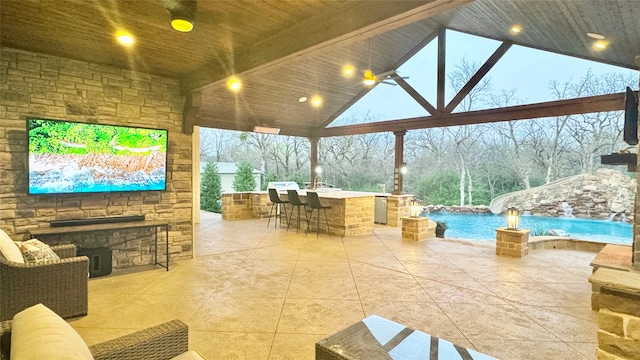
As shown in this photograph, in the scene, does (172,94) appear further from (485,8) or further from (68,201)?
(485,8)

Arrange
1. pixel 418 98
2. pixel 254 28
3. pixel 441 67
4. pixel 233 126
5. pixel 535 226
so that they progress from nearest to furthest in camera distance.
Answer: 1. pixel 254 28
2. pixel 441 67
3. pixel 418 98
4. pixel 233 126
5. pixel 535 226

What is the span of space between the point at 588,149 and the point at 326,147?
10.0 m

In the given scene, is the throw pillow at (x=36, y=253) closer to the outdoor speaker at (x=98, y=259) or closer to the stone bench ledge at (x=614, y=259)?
the outdoor speaker at (x=98, y=259)

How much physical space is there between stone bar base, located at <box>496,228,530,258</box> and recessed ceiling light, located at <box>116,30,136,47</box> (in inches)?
219

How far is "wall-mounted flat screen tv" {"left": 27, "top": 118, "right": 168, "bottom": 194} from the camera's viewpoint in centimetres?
359

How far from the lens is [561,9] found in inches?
149

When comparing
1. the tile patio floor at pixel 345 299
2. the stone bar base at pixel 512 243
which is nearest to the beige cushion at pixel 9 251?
the tile patio floor at pixel 345 299

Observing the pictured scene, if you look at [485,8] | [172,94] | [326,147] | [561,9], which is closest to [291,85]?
[172,94]

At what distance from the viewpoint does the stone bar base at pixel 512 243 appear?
16.1 feet

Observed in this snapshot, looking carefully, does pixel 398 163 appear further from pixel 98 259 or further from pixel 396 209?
pixel 98 259

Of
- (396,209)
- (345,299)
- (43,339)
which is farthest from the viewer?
(396,209)

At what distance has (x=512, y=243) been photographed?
4973 millimetres

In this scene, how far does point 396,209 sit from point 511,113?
332cm

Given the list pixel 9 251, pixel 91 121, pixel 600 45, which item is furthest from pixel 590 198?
pixel 9 251
